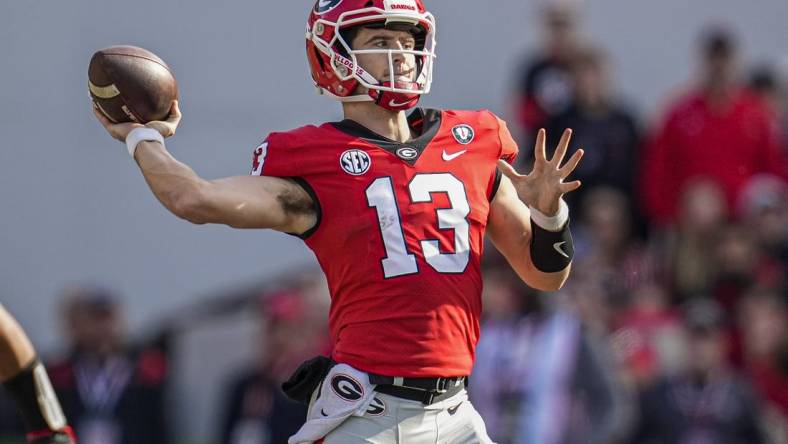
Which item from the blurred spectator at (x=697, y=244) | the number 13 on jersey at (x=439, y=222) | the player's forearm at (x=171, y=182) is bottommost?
the blurred spectator at (x=697, y=244)

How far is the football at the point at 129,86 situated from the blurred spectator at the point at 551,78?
15.8 feet

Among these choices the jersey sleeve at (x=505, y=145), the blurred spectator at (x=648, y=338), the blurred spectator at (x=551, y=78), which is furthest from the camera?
the blurred spectator at (x=551, y=78)

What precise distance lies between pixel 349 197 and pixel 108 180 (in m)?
6.73

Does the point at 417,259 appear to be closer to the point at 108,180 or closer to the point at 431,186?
the point at 431,186

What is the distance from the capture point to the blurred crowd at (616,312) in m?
8.27

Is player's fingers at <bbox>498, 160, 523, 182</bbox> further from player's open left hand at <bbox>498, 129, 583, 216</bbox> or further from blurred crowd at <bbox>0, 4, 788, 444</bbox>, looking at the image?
blurred crowd at <bbox>0, 4, 788, 444</bbox>

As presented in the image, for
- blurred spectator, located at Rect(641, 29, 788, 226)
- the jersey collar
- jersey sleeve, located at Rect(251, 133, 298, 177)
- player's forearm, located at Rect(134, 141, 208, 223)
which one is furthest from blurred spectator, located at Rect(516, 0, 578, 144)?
player's forearm, located at Rect(134, 141, 208, 223)

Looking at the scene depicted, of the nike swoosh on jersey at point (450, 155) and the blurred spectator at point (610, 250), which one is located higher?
the nike swoosh on jersey at point (450, 155)

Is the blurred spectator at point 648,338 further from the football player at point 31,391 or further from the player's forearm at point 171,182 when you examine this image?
the player's forearm at point 171,182

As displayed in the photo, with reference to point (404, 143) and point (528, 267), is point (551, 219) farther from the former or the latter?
point (404, 143)

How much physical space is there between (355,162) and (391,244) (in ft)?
0.93

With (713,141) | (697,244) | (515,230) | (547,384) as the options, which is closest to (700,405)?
(547,384)

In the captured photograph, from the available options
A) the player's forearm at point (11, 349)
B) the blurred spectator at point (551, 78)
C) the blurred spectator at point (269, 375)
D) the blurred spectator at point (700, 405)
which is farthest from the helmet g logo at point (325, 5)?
the blurred spectator at point (551, 78)

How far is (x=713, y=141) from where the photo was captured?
939cm
